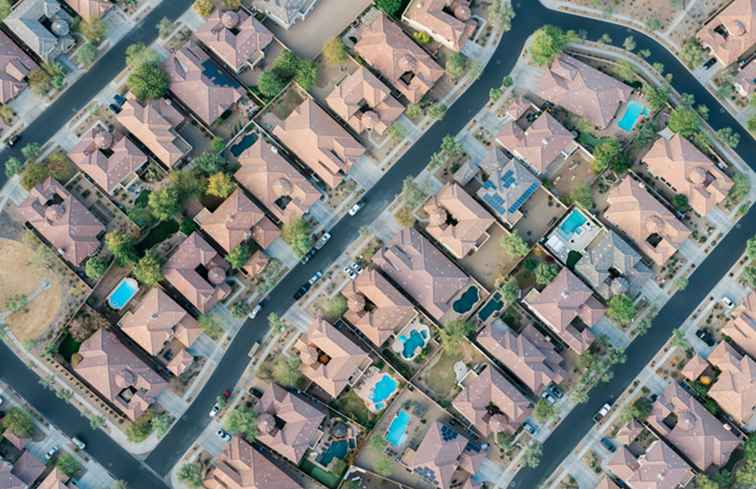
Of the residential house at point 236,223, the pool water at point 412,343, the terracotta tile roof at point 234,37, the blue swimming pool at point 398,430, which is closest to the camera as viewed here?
the residential house at point 236,223

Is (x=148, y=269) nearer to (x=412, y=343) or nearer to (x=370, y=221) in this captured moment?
(x=370, y=221)

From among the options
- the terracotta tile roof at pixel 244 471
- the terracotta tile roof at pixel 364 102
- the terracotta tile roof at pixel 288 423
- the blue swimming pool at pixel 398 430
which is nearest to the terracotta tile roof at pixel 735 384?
the blue swimming pool at pixel 398 430

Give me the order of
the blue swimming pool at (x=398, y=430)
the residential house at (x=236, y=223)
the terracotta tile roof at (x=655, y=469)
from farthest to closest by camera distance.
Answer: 1. the blue swimming pool at (x=398, y=430)
2. the residential house at (x=236, y=223)
3. the terracotta tile roof at (x=655, y=469)

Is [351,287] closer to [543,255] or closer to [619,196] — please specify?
[543,255]

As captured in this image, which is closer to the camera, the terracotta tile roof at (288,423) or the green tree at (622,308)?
the terracotta tile roof at (288,423)

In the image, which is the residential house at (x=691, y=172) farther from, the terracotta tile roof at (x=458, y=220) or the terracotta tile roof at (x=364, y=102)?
the terracotta tile roof at (x=364, y=102)

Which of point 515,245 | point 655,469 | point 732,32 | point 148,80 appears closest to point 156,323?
point 148,80
